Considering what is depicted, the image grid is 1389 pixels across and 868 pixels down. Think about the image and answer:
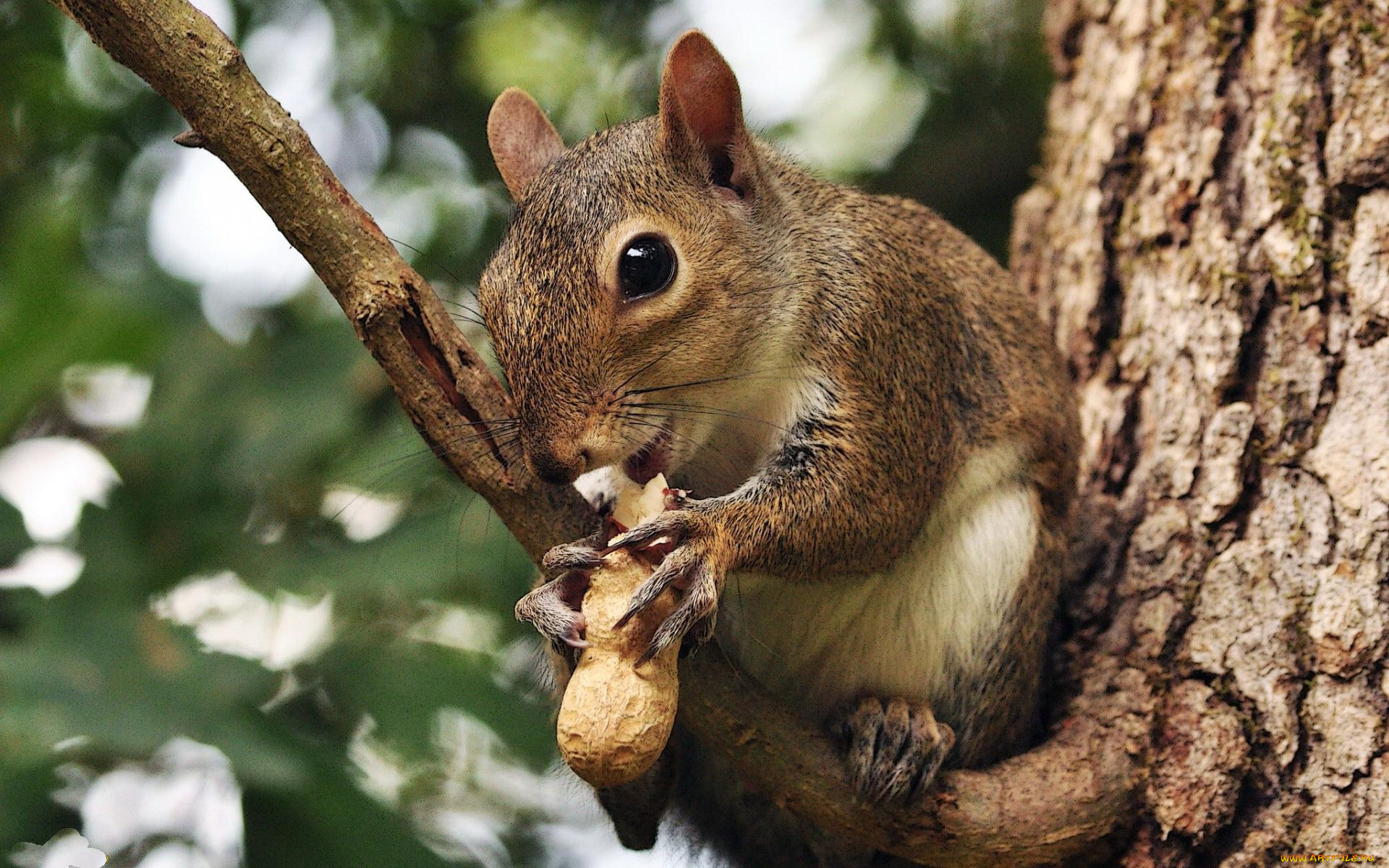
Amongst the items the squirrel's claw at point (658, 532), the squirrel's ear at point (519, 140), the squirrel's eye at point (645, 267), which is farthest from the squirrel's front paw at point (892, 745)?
the squirrel's ear at point (519, 140)

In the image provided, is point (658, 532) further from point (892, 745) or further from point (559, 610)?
point (892, 745)

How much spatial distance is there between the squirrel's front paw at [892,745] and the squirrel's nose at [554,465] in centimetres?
82

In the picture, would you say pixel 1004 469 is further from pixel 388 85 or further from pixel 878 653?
pixel 388 85

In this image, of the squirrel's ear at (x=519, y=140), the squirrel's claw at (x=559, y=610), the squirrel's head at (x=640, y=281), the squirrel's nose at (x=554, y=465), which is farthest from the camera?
the squirrel's ear at (x=519, y=140)

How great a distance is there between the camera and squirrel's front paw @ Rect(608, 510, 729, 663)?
2.24m

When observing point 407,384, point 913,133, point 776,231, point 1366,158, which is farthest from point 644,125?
point 913,133

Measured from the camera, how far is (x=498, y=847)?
346cm

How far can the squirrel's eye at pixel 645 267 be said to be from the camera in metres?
2.68

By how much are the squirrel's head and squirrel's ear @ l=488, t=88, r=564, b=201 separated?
87 mm

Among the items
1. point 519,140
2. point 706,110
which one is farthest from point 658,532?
point 519,140

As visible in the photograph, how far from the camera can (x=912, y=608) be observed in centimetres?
300

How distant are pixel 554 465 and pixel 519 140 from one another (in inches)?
44.4

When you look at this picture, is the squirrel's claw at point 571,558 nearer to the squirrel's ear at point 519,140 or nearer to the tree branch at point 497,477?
the tree branch at point 497,477

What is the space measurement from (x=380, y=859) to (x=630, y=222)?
140 cm
